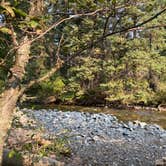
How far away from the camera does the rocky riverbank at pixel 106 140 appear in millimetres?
5453

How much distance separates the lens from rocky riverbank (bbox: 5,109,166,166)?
545 centimetres

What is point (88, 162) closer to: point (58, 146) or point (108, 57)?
point (58, 146)

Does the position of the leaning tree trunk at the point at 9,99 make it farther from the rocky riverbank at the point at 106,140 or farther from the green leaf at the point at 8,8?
the rocky riverbank at the point at 106,140

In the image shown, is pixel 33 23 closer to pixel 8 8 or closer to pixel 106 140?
pixel 8 8

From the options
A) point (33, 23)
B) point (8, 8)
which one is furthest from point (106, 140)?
point (8, 8)

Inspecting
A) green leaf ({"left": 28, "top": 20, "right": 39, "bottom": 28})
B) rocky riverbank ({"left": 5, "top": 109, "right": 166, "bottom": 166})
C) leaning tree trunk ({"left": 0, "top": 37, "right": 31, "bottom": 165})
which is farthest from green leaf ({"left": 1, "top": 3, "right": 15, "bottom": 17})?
rocky riverbank ({"left": 5, "top": 109, "right": 166, "bottom": 166})

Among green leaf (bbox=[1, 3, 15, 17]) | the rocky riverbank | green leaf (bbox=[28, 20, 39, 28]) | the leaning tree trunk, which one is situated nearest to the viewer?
green leaf (bbox=[1, 3, 15, 17])

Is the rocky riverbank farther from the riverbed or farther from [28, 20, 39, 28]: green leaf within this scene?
[28, 20, 39, 28]: green leaf

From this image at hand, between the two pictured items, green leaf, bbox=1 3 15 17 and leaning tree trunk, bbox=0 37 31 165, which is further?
leaning tree trunk, bbox=0 37 31 165

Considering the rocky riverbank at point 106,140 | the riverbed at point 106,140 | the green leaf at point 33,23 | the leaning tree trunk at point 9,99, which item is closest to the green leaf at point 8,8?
the green leaf at point 33,23

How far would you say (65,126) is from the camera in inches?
336

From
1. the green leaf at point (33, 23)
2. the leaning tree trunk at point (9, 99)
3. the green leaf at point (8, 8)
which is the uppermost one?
the green leaf at point (8, 8)

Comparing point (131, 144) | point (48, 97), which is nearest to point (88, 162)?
point (131, 144)

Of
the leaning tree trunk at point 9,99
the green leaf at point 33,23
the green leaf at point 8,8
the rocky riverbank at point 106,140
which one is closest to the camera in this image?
the green leaf at point 8,8
